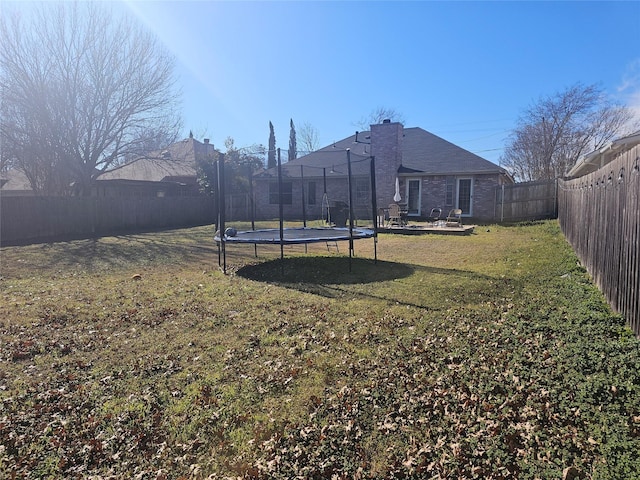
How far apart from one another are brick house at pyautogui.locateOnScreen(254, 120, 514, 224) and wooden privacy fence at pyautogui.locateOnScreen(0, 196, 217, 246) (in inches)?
182

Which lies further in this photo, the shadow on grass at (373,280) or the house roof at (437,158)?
the house roof at (437,158)

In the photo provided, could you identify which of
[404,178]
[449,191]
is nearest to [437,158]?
[404,178]

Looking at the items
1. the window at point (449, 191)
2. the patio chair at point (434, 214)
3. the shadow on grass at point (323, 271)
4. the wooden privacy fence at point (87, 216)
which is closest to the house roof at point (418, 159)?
the window at point (449, 191)

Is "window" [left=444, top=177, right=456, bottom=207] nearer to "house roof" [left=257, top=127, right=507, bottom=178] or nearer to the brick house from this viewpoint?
the brick house

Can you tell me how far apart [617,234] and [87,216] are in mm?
16949

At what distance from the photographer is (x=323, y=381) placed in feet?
10.4

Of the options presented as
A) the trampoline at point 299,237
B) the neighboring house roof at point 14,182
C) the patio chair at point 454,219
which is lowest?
the trampoline at point 299,237

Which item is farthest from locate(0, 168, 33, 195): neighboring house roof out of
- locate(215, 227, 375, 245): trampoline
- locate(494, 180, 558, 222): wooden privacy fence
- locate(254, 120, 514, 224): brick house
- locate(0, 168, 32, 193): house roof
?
locate(494, 180, 558, 222): wooden privacy fence

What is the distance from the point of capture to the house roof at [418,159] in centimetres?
1753

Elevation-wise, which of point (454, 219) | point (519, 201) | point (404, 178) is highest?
point (404, 178)

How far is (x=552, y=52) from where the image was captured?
17078 millimetres

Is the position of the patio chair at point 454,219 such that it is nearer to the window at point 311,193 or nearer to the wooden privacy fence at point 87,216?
the window at point 311,193

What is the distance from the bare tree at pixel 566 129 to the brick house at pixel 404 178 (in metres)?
11.6

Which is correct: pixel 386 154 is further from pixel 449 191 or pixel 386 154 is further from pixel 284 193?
pixel 284 193
